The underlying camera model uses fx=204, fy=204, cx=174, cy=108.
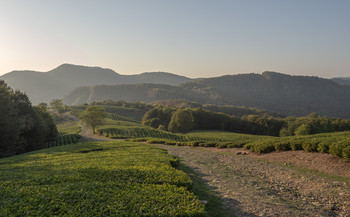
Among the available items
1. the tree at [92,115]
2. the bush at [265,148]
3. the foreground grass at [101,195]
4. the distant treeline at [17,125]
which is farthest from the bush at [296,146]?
the tree at [92,115]

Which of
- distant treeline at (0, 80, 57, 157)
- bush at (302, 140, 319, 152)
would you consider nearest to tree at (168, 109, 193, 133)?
distant treeline at (0, 80, 57, 157)

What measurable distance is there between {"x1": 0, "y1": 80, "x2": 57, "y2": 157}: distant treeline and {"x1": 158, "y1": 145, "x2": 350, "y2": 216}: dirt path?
106 ft

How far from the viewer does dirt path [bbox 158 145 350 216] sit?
10785 millimetres

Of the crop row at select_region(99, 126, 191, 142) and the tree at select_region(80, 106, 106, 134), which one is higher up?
the tree at select_region(80, 106, 106, 134)

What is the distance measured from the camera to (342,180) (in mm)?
14727

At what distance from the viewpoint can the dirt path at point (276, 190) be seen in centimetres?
1079

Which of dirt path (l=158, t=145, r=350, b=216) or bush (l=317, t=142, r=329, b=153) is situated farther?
bush (l=317, t=142, r=329, b=153)

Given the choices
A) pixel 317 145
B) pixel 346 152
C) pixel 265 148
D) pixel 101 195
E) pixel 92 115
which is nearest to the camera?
pixel 101 195

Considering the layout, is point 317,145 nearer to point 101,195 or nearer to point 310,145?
point 310,145

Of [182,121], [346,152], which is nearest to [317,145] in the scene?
[346,152]

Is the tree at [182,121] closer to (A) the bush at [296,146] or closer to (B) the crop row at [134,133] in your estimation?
(B) the crop row at [134,133]

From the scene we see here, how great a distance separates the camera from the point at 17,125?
3481cm

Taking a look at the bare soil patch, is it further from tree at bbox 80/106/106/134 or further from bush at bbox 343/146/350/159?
tree at bbox 80/106/106/134

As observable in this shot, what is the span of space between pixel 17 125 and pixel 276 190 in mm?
39804
